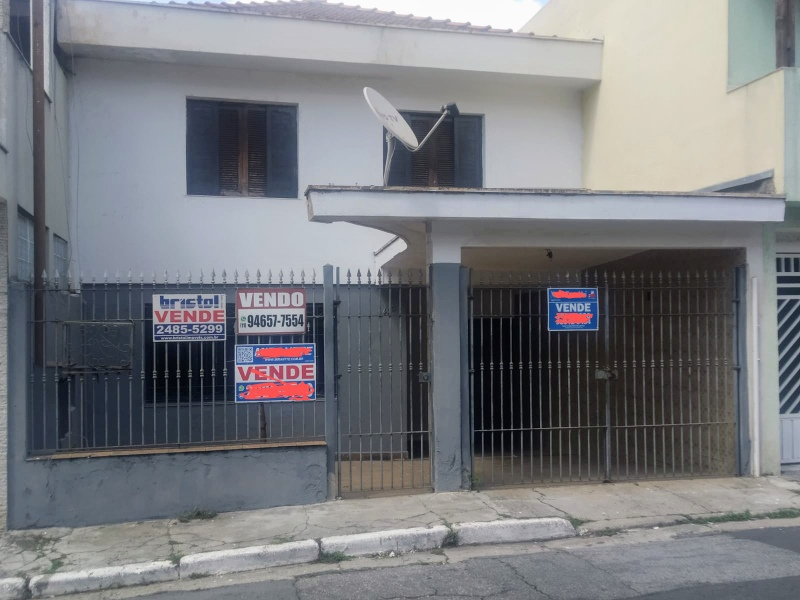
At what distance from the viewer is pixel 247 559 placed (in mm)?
6117

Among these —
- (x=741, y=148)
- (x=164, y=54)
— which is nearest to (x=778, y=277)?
(x=741, y=148)

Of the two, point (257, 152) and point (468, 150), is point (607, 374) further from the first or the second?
point (257, 152)

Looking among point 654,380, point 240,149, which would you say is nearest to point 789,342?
point 654,380

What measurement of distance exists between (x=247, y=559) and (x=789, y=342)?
7.24 m

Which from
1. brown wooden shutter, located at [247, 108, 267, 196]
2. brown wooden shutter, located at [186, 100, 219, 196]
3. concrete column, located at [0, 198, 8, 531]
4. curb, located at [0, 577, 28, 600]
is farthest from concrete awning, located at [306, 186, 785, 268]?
curb, located at [0, 577, 28, 600]

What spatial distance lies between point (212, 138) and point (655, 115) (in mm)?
6502

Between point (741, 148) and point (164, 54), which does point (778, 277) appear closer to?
point (741, 148)

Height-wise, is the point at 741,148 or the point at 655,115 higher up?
the point at 655,115

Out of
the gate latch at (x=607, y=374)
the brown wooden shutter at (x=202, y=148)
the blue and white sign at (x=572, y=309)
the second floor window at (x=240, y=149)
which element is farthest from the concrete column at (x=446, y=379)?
the brown wooden shutter at (x=202, y=148)

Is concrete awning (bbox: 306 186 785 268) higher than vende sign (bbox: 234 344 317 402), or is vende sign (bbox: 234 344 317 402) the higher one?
concrete awning (bbox: 306 186 785 268)

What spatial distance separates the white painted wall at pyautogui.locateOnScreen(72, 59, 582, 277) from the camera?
10.4 metres

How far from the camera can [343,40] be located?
10.8 meters

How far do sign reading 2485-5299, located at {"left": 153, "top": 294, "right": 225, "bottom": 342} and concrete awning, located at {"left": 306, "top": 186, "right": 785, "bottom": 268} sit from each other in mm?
1398

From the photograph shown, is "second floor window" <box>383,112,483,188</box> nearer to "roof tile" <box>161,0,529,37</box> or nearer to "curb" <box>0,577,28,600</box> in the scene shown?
"roof tile" <box>161,0,529,37</box>
